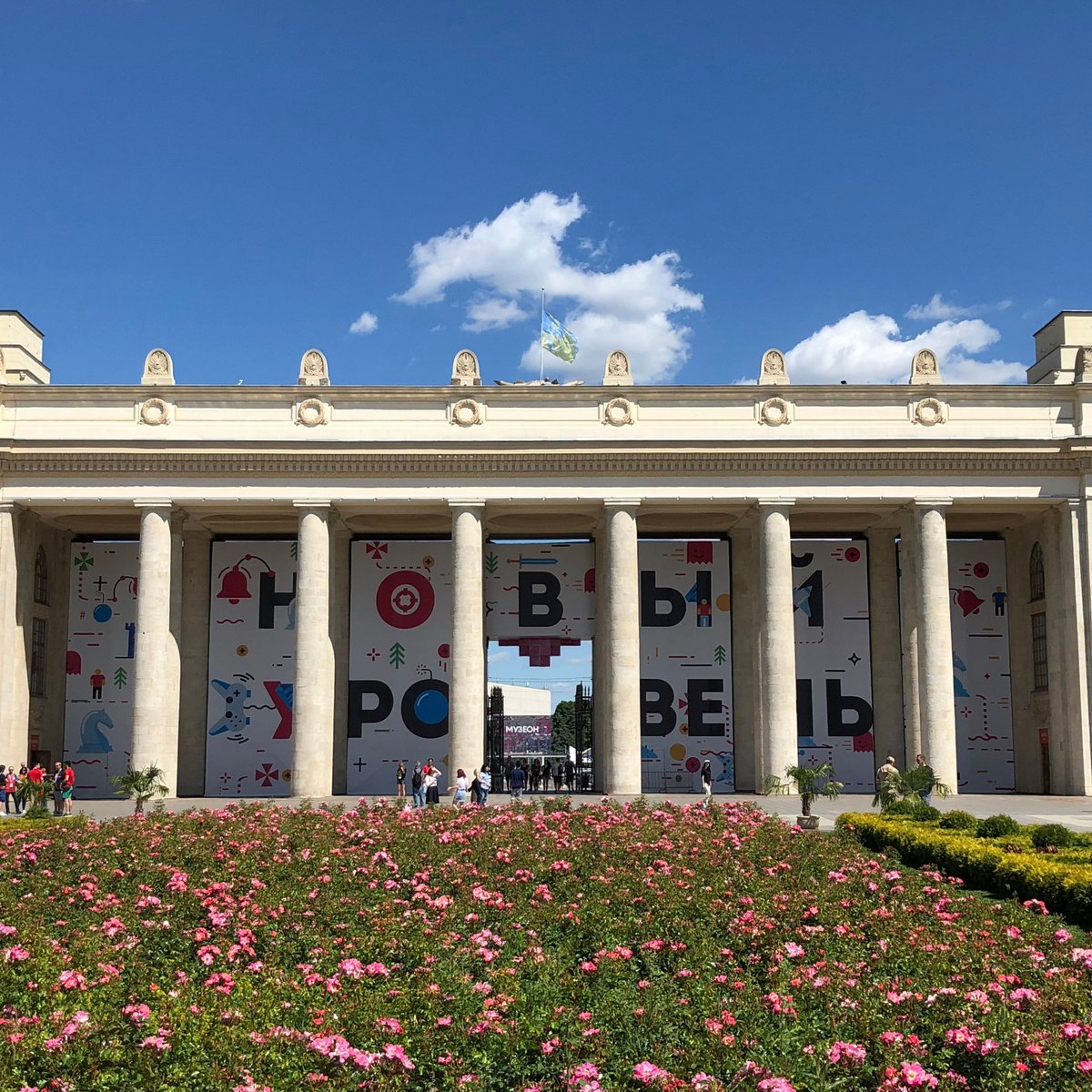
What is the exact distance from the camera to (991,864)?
2106cm

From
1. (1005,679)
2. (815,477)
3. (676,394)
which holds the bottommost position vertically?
(1005,679)

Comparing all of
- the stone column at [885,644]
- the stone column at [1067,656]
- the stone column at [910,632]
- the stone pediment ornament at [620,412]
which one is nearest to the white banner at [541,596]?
the stone pediment ornament at [620,412]

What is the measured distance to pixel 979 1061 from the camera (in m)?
10.7

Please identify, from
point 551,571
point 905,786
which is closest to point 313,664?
point 551,571

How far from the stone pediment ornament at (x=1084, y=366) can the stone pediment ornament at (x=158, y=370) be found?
3587 cm

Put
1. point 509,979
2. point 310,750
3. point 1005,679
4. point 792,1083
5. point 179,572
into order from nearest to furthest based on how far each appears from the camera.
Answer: point 792,1083, point 509,979, point 310,750, point 179,572, point 1005,679

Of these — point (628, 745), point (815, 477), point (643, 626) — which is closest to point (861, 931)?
point (628, 745)

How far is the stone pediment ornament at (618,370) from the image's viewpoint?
47531 millimetres

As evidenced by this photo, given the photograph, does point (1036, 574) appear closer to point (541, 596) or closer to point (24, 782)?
point (541, 596)

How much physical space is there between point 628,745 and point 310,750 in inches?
467

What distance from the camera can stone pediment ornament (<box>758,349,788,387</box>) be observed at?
155 ft

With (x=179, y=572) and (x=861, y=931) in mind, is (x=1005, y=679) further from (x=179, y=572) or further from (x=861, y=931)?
(x=861, y=931)

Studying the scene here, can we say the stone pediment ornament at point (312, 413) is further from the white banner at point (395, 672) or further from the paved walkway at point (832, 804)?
the paved walkway at point (832, 804)

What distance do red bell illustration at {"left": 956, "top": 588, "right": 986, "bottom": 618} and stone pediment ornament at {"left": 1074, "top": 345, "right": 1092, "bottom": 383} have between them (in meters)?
10.1
